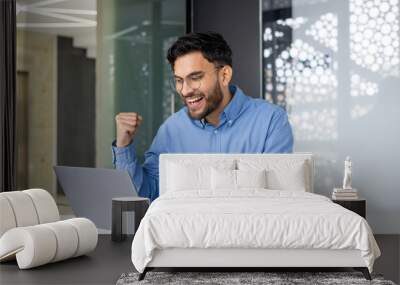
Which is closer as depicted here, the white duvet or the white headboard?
the white duvet

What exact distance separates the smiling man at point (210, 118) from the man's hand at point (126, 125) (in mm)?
62

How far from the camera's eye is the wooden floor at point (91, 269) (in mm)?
3967

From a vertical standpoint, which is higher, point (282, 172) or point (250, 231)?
point (282, 172)

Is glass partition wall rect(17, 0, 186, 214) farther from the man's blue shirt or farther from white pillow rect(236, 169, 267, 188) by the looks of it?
white pillow rect(236, 169, 267, 188)

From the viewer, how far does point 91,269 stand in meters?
4.30

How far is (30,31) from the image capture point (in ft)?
21.0

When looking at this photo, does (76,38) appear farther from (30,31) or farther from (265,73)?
(265,73)

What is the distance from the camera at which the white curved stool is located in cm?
422

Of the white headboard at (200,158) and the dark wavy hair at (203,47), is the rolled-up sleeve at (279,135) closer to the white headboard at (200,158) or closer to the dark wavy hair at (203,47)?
the white headboard at (200,158)

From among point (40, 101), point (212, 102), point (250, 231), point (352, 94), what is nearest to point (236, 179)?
point (212, 102)

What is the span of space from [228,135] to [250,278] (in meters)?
1.57

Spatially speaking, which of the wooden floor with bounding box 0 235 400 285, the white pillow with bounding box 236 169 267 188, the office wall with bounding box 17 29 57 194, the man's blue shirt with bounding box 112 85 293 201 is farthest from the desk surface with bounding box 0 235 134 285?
the office wall with bounding box 17 29 57 194

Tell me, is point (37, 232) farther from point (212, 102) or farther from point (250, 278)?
point (212, 102)


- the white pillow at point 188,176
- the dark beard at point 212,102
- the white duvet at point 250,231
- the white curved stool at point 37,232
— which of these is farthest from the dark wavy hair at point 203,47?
the white duvet at point 250,231
